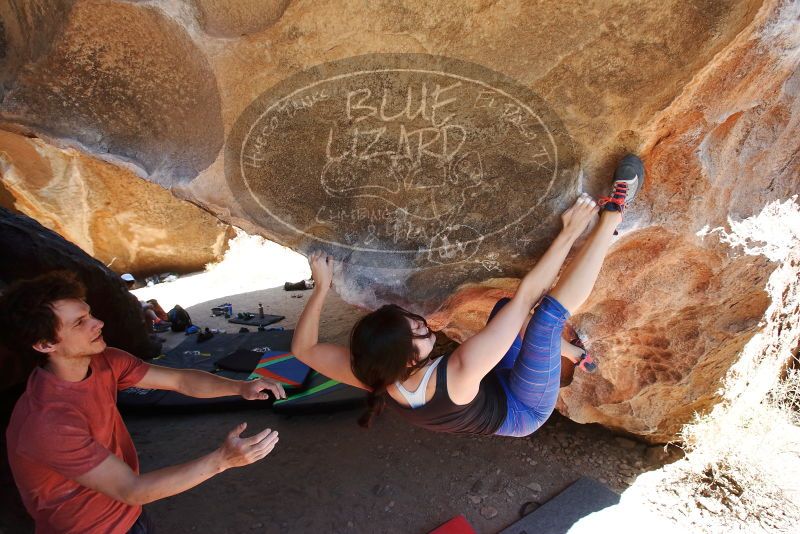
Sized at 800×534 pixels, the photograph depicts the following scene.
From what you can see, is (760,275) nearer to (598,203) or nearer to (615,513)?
(598,203)

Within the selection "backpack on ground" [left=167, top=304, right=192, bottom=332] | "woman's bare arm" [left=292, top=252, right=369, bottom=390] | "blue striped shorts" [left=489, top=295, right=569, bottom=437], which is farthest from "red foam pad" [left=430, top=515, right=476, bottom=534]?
"backpack on ground" [left=167, top=304, right=192, bottom=332]

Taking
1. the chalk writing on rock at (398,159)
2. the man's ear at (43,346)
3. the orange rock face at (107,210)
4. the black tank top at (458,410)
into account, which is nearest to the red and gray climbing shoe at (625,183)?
the chalk writing on rock at (398,159)

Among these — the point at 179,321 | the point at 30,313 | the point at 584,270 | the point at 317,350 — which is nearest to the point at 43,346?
the point at 30,313

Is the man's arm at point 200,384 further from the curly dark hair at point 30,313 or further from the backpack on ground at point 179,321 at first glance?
the backpack on ground at point 179,321

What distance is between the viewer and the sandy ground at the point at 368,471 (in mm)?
2443

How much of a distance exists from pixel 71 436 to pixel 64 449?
0.03 meters

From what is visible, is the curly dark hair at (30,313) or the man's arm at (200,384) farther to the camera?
the man's arm at (200,384)

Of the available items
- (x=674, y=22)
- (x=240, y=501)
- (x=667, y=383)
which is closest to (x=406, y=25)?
(x=674, y=22)

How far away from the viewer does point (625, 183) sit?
5.20ft

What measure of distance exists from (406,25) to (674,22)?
78 cm

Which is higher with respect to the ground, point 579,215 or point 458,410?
point 579,215

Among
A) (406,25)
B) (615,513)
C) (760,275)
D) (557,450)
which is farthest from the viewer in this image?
(557,450)

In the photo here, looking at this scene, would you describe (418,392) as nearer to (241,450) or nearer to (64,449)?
(241,450)

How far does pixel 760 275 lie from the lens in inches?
81.0
